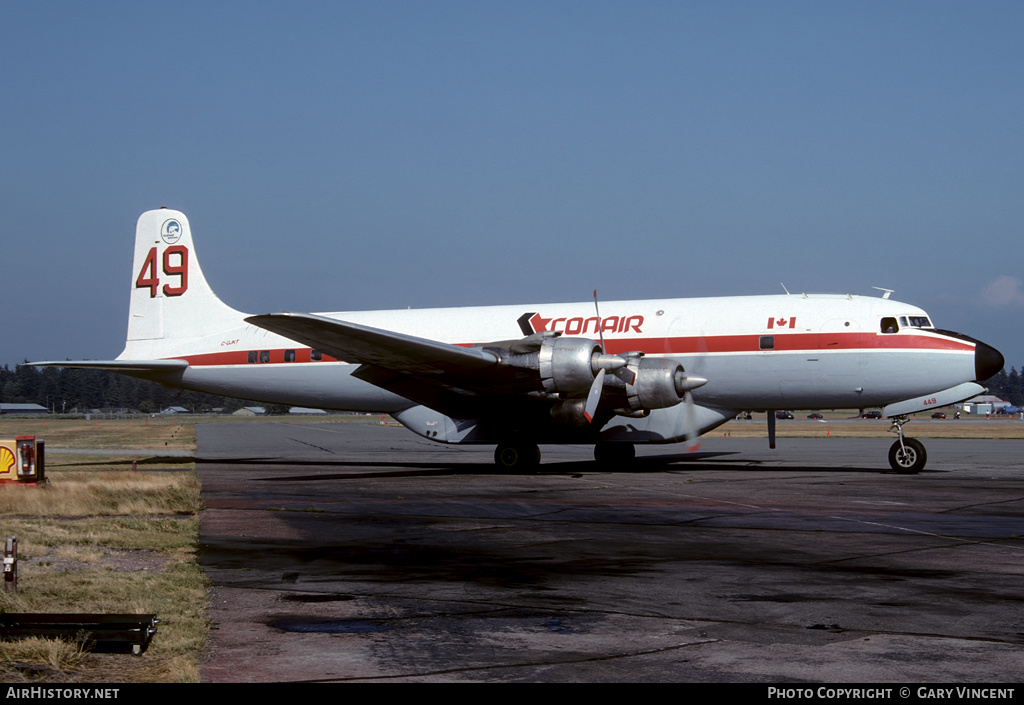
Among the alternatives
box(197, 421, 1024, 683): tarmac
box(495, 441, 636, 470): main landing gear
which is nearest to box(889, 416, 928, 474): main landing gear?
box(197, 421, 1024, 683): tarmac

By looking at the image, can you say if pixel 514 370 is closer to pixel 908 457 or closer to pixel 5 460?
pixel 908 457

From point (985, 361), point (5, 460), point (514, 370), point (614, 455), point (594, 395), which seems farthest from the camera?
point (614, 455)

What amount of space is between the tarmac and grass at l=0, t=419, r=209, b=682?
1.10 feet

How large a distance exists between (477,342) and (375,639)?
19094 millimetres

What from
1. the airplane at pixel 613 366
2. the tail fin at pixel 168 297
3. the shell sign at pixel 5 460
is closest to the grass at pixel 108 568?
the shell sign at pixel 5 460

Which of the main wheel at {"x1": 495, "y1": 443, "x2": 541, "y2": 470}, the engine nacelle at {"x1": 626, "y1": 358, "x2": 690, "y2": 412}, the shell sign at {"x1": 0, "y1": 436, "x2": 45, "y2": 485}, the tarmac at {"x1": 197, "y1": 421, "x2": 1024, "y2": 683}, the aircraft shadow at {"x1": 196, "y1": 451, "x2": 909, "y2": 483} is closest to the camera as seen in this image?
the tarmac at {"x1": 197, "y1": 421, "x2": 1024, "y2": 683}

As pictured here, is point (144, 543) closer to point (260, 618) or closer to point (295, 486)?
point (260, 618)

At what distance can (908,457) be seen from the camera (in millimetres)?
23297

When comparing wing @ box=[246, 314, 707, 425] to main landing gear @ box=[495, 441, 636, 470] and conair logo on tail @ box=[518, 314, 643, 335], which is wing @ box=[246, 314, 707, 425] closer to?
main landing gear @ box=[495, 441, 636, 470]

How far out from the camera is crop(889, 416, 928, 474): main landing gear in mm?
23172

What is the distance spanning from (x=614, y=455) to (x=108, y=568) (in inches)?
689

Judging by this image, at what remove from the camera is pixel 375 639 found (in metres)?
6.89

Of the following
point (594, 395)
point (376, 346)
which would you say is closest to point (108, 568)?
point (376, 346)

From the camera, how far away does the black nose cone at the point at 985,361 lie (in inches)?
880
